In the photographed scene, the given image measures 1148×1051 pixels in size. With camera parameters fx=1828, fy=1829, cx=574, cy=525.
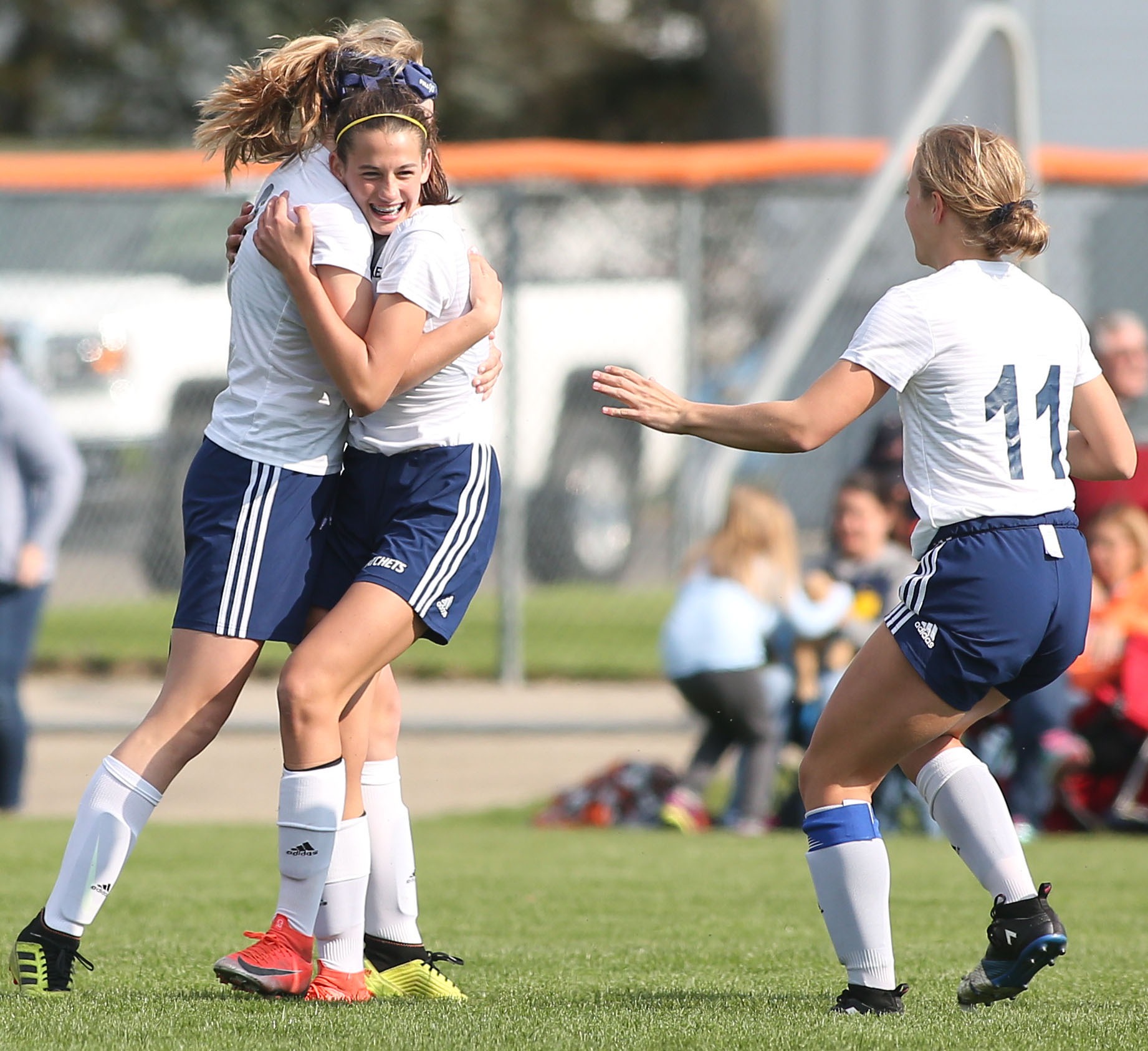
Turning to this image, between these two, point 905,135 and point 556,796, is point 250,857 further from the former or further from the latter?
point 905,135

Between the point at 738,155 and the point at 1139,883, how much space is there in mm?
4921

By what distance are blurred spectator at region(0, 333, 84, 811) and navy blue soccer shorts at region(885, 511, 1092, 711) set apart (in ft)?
16.4

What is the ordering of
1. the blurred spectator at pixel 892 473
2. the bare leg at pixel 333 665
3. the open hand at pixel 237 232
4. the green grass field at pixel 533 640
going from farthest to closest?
the green grass field at pixel 533 640 → the blurred spectator at pixel 892 473 → the open hand at pixel 237 232 → the bare leg at pixel 333 665

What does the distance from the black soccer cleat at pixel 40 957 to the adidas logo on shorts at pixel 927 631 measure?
190cm

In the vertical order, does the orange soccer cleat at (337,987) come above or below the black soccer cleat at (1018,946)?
below

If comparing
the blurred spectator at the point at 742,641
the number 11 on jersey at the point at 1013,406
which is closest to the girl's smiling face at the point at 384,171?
the number 11 on jersey at the point at 1013,406

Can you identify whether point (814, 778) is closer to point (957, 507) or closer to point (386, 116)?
point (957, 507)

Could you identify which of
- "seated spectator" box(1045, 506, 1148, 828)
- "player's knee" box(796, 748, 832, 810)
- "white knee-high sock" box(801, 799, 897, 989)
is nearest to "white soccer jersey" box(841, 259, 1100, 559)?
"player's knee" box(796, 748, 832, 810)

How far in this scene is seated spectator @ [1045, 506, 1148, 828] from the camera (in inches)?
297

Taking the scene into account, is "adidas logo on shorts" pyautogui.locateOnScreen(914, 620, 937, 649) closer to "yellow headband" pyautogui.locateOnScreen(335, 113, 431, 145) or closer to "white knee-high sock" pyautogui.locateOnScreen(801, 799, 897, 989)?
"white knee-high sock" pyautogui.locateOnScreen(801, 799, 897, 989)

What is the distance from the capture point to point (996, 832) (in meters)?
3.84

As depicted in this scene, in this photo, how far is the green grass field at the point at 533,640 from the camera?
11008mm

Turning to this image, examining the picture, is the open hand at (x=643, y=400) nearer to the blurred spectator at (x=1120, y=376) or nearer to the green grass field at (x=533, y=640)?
the blurred spectator at (x=1120, y=376)

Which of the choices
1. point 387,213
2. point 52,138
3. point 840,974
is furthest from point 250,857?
point 52,138
